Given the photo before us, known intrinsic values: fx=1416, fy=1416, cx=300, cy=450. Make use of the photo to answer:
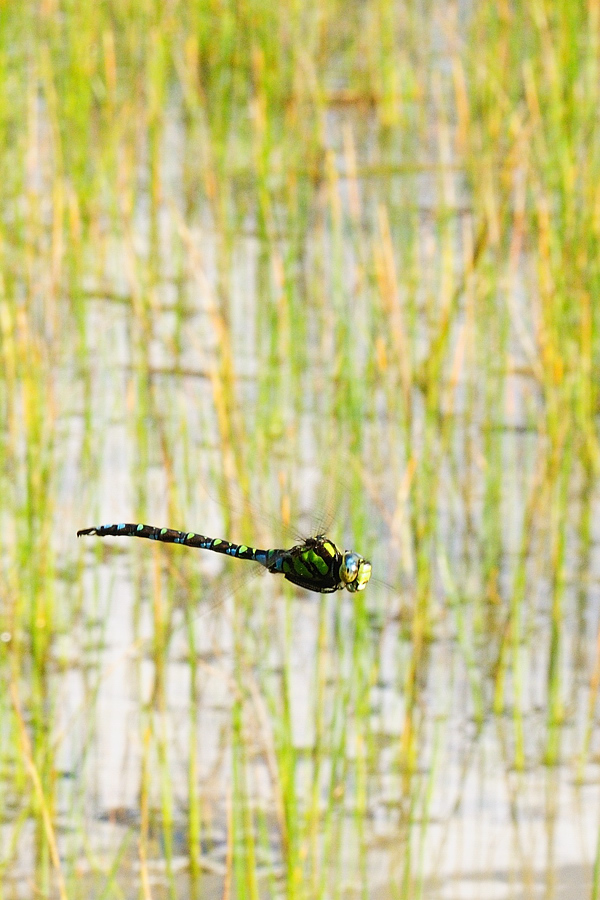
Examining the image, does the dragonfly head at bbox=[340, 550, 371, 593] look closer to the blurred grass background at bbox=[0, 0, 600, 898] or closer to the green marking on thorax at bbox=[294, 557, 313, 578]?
the green marking on thorax at bbox=[294, 557, 313, 578]

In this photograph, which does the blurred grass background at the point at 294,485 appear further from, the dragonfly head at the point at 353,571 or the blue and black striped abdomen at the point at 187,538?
the dragonfly head at the point at 353,571

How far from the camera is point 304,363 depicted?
10.1ft

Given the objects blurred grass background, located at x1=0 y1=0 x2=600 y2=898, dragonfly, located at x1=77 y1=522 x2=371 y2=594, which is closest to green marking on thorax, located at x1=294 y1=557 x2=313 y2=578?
dragonfly, located at x1=77 y1=522 x2=371 y2=594

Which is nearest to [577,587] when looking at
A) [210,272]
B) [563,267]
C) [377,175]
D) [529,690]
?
[529,690]

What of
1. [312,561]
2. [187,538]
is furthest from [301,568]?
[187,538]

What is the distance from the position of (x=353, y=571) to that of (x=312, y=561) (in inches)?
2.0

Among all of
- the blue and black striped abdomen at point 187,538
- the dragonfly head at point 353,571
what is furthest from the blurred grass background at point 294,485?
the dragonfly head at point 353,571

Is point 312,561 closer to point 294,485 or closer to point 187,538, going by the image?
point 187,538

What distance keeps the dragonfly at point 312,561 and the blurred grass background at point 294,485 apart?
7cm

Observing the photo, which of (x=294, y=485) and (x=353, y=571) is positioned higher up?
(x=294, y=485)

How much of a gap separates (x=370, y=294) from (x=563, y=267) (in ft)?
1.37

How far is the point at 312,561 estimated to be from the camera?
1366mm

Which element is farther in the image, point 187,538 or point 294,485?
point 294,485

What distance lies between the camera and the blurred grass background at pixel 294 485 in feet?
6.49
